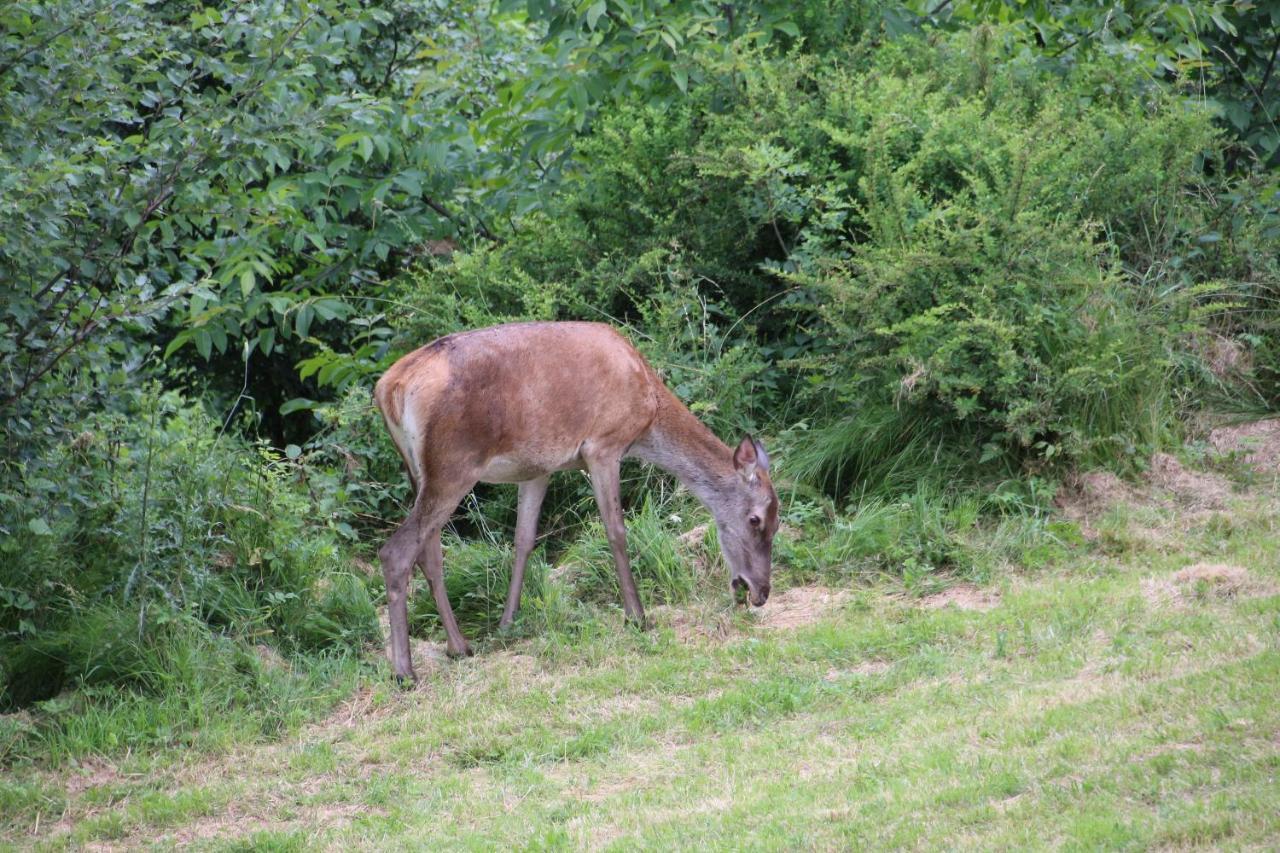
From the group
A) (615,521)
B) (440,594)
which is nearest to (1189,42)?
(615,521)

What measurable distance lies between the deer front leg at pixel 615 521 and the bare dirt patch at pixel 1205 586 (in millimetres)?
2961

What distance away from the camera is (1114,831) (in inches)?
222

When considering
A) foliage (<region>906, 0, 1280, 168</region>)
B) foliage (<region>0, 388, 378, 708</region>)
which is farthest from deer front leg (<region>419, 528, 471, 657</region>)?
foliage (<region>906, 0, 1280, 168</region>)

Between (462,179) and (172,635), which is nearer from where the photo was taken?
(172,635)

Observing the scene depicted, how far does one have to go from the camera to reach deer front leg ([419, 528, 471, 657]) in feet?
29.8

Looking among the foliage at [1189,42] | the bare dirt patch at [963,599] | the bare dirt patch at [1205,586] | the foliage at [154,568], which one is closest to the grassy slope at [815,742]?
the bare dirt patch at [1205,586]

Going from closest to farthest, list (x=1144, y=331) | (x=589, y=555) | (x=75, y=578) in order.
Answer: (x=75, y=578)
(x=589, y=555)
(x=1144, y=331)

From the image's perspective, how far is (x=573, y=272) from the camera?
11.9 metres

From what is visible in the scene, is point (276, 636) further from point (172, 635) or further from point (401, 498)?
point (401, 498)

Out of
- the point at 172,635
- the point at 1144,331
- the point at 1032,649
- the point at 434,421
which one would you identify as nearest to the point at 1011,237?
the point at 1144,331

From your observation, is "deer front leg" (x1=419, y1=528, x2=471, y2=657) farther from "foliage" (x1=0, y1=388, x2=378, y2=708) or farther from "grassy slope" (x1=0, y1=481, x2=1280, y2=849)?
"foliage" (x1=0, y1=388, x2=378, y2=708)

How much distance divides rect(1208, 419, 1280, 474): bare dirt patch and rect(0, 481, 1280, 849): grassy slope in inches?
43.6

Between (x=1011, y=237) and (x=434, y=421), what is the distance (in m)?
4.26

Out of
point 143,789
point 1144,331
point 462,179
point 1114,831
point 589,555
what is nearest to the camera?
point 1114,831
